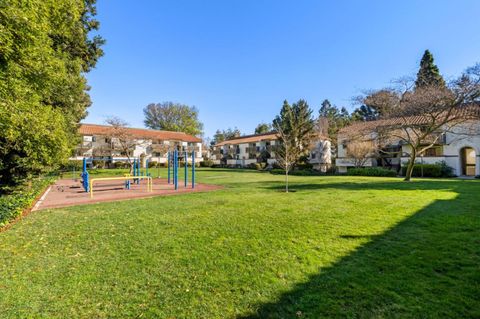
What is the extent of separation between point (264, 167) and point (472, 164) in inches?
1090

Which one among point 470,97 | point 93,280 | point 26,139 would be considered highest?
point 470,97

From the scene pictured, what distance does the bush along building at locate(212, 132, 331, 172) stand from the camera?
120 feet

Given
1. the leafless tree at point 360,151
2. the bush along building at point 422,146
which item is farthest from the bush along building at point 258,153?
the leafless tree at point 360,151

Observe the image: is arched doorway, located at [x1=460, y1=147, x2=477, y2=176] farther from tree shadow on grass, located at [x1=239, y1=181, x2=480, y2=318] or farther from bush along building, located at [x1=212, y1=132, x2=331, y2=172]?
tree shadow on grass, located at [x1=239, y1=181, x2=480, y2=318]

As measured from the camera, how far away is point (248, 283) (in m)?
3.40

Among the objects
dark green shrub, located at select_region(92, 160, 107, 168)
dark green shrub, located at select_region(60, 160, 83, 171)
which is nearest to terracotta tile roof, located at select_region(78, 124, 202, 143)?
dark green shrub, located at select_region(92, 160, 107, 168)

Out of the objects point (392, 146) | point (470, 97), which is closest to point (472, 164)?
point (392, 146)

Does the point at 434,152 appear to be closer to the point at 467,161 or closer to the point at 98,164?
the point at 467,161

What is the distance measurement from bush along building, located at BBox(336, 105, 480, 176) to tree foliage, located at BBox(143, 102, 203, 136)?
4402 centimetres

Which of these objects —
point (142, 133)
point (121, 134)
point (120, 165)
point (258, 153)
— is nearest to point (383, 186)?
point (121, 134)

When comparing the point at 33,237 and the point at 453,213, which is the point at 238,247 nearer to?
the point at 33,237

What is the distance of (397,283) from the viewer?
3252 millimetres

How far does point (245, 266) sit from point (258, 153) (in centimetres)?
4677

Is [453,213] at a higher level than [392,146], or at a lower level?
lower
